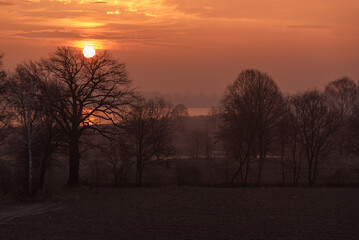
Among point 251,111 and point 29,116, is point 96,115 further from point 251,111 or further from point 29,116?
point 251,111

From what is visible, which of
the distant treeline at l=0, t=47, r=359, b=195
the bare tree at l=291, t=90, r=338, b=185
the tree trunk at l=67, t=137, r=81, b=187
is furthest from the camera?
the bare tree at l=291, t=90, r=338, b=185

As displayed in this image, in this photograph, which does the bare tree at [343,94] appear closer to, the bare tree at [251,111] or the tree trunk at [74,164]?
the bare tree at [251,111]

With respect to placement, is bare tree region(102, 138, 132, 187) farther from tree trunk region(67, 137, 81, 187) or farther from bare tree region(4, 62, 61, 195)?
bare tree region(4, 62, 61, 195)

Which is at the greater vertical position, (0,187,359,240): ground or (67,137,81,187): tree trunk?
(67,137,81,187): tree trunk

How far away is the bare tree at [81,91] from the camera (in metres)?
29.0

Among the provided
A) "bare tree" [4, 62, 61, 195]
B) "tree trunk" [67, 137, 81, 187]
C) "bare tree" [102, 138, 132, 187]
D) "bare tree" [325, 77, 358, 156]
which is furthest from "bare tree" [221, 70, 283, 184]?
"bare tree" [325, 77, 358, 156]

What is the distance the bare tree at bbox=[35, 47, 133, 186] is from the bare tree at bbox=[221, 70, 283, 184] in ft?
49.1

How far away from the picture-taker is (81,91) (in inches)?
1161

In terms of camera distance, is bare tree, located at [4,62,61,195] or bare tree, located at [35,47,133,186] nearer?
bare tree, located at [4,62,61,195]

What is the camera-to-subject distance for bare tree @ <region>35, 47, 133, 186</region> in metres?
29.0

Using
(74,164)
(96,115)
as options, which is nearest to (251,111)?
(96,115)

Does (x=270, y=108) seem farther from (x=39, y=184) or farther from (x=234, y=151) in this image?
(x=39, y=184)

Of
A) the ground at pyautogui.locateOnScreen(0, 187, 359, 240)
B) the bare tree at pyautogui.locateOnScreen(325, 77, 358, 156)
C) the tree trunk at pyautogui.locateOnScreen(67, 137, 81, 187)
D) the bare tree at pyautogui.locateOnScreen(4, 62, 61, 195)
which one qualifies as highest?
the bare tree at pyautogui.locateOnScreen(325, 77, 358, 156)

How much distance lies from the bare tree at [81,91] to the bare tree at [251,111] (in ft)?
49.1
